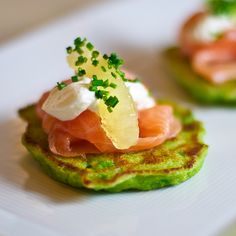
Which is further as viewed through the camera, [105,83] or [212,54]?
[212,54]

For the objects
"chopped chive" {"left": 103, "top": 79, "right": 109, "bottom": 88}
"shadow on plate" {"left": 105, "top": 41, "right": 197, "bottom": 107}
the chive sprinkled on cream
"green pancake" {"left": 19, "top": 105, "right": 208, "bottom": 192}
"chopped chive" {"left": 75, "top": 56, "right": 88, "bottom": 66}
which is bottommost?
"shadow on plate" {"left": 105, "top": 41, "right": 197, "bottom": 107}

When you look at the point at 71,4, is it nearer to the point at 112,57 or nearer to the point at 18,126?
the point at 18,126

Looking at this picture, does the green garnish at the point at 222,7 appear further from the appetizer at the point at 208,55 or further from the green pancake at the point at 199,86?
the green pancake at the point at 199,86

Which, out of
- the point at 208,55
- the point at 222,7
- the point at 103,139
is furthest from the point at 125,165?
the point at 222,7

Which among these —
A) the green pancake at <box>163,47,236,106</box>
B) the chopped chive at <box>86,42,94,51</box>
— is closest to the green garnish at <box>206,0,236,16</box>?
the green pancake at <box>163,47,236,106</box>

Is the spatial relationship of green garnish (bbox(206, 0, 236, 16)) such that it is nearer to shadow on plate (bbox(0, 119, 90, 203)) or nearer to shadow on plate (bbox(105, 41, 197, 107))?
shadow on plate (bbox(105, 41, 197, 107))

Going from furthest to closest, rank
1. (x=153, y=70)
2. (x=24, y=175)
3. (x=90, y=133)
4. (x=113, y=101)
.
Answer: (x=153, y=70), (x=24, y=175), (x=90, y=133), (x=113, y=101)

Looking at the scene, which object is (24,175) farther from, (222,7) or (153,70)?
(222,7)

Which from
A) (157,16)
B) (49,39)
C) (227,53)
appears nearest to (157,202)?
(227,53)
